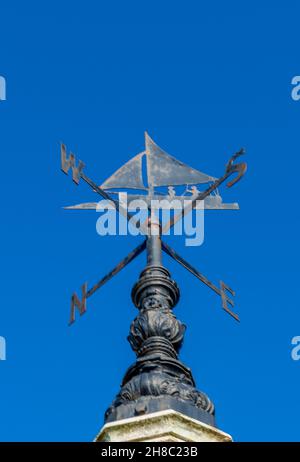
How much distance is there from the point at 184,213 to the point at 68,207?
1210 millimetres

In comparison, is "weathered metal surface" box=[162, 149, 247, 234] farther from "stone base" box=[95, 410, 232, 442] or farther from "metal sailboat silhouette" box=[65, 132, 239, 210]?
"stone base" box=[95, 410, 232, 442]

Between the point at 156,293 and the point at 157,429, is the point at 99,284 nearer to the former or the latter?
the point at 156,293

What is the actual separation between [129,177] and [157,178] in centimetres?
36

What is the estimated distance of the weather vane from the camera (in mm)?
6832

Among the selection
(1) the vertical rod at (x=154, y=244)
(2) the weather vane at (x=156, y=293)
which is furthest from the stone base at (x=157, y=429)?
(1) the vertical rod at (x=154, y=244)

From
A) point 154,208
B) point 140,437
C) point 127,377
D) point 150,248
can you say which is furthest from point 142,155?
point 140,437

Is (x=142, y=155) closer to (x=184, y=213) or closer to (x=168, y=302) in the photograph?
(x=184, y=213)

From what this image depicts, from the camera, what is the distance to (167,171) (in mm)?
10352

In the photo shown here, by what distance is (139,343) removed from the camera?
7.71 metres

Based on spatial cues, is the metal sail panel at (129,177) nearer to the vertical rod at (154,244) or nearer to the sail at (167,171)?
the sail at (167,171)

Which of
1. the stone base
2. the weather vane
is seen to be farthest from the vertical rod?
the stone base

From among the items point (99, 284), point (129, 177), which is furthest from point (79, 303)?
point (129, 177)
